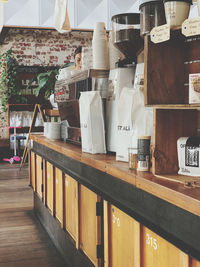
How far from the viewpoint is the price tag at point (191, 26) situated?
138 centimetres

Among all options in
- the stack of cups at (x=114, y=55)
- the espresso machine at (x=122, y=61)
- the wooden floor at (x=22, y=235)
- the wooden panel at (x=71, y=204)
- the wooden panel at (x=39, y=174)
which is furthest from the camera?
the wooden panel at (x=39, y=174)

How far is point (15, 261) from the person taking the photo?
2.90 metres

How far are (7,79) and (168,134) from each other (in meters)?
7.49

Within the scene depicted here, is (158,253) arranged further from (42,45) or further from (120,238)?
(42,45)

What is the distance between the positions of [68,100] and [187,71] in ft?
4.54

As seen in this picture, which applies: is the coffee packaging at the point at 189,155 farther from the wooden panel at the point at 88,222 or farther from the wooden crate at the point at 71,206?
→ the wooden crate at the point at 71,206

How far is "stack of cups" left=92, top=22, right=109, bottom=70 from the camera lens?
2463mm

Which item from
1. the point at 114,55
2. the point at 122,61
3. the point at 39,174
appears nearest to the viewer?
the point at 122,61

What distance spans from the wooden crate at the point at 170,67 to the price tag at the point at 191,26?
0.16 metres

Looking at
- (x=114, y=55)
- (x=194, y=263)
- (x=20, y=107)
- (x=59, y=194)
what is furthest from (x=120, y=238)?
(x=20, y=107)

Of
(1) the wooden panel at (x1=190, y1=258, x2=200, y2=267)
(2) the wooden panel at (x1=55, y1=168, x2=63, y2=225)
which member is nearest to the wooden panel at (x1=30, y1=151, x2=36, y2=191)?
(2) the wooden panel at (x1=55, y1=168, x2=63, y2=225)

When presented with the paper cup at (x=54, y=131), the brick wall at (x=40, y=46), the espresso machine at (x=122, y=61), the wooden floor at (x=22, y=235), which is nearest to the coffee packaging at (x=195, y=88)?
the espresso machine at (x=122, y=61)

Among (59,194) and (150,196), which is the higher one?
(150,196)

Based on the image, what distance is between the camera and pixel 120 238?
180 centimetres
